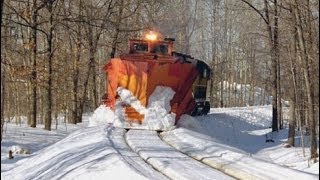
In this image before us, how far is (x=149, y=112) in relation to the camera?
1795 centimetres

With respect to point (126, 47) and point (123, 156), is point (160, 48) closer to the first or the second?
point (123, 156)

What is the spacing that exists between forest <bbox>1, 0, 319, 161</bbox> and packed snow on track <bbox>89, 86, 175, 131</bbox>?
412 centimetres

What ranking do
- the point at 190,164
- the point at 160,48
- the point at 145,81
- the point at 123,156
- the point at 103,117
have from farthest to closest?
the point at 160,48 < the point at 103,117 < the point at 145,81 < the point at 123,156 < the point at 190,164

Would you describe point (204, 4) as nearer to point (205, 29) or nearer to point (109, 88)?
point (205, 29)

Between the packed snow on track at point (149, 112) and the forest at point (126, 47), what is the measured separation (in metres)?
4.12

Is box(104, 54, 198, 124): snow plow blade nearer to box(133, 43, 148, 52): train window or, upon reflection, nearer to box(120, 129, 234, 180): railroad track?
box(133, 43, 148, 52): train window

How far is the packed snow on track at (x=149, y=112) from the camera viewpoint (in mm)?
17750

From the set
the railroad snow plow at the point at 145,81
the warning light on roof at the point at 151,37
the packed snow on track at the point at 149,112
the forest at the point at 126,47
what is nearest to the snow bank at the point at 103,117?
the packed snow on track at the point at 149,112

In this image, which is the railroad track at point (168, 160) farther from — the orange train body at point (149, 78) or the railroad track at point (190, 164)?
the orange train body at point (149, 78)

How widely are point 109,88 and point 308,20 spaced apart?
7.90 meters

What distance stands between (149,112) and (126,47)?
22.3 m

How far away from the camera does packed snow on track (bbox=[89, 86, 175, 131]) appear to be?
17.8 m

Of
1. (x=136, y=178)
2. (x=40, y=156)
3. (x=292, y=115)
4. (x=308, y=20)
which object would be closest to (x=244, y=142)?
(x=292, y=115)

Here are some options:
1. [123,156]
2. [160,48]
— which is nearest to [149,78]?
[160,48]
